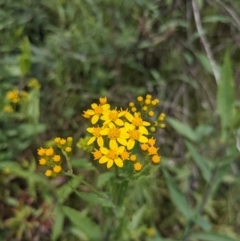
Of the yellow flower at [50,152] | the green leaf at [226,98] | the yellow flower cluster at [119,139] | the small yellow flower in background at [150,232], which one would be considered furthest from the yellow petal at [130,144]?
the small yellow flower in background at [150,232]

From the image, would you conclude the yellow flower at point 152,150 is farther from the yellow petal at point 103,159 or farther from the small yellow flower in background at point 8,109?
the small yellow flower in background at point 8,109

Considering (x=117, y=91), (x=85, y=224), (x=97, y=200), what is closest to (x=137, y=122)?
(x=97, y=200)

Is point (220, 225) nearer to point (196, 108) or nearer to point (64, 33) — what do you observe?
point (196, 108)

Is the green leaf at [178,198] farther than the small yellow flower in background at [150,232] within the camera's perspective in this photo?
No

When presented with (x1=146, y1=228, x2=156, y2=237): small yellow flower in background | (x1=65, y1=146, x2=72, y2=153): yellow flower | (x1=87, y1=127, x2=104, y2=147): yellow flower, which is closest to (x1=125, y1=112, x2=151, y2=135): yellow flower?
(x1=87, y1=127, x2=104, y2=147): yellow flower

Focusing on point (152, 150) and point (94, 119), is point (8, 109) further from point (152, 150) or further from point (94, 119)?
point (152, 150)
